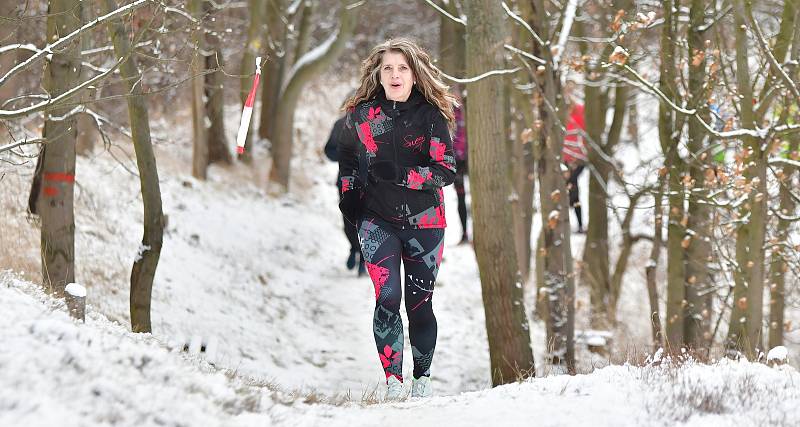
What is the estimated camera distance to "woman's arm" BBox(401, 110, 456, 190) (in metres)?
4.58

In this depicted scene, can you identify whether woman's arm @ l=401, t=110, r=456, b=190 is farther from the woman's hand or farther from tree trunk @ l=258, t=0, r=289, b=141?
tree trunk @ l=258, t=0, r=289, b=141

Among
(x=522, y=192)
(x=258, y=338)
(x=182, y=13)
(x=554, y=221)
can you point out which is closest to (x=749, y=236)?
(x=554, y=221)

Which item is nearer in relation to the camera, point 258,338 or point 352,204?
point 352,204

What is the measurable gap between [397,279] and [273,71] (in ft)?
31.1

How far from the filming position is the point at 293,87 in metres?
13.0

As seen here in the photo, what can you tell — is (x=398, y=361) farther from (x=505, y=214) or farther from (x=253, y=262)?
(x=253, y=262)

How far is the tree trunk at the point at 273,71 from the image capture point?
13.3 meters

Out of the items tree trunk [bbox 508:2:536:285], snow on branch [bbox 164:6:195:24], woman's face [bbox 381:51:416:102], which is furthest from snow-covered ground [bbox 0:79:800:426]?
woman's face [bbox 381:51:416:102]

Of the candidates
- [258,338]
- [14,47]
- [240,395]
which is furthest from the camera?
[258,338]

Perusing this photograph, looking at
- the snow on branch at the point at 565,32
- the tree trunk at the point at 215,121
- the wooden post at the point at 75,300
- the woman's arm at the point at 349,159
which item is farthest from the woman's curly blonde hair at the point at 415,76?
the tree trunk at the point at 215,121

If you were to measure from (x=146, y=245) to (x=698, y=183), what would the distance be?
Result: 189 inches

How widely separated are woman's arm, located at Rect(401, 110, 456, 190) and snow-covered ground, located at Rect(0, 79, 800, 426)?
1.07 m

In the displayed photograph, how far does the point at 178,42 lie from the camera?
12172 mm

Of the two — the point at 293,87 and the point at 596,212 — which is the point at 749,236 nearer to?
the point at 596,212
